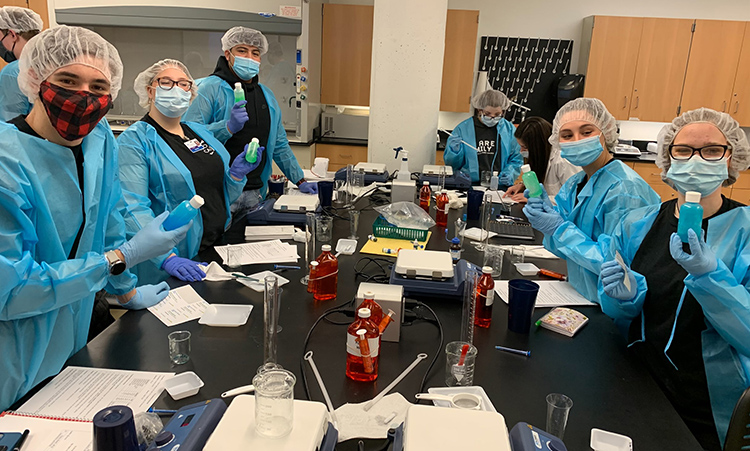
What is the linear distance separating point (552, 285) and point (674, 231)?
19.5 inches

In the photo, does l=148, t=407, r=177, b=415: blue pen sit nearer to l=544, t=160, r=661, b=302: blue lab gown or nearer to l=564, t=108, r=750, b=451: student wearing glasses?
l=564, t=108, r=750, b=451: student wearing glasses

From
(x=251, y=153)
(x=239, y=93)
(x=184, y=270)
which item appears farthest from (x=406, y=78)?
(x=184, y=270)

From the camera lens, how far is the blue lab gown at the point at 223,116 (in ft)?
10.5

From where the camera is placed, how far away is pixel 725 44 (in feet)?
17.5

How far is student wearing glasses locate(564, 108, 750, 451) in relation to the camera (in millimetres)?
1447

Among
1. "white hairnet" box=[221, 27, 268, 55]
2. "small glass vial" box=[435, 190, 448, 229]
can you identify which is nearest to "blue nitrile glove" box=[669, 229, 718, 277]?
"small glass vial" box=[435, 190, 448, 229]

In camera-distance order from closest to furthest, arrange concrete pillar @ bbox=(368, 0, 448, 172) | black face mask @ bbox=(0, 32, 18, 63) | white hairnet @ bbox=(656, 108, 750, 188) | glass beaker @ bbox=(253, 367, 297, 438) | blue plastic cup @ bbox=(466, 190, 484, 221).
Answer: glass beaker @ bbox=(253, 367, 297, 438)
white hairnet @ bbox=(656, 108, 750, 188)
blue plastic cup @ bbox=(466, 190, 484, 221)
black face mask @ bbox=(0, 32, 18, 63)
concrete pillar @ bbox=(368, 0, 448, 172)

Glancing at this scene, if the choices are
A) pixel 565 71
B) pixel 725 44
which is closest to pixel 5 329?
pixel 565 71

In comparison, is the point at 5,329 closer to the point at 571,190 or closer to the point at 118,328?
the point at 118,328

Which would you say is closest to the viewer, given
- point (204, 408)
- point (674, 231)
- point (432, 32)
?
point (204, 408)

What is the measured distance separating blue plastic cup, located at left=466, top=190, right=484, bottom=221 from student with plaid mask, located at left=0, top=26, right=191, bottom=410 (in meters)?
1.78

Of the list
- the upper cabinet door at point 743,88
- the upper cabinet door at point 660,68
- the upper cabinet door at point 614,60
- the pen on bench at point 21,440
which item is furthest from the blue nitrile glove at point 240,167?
the upper cabinet door at point 743,88

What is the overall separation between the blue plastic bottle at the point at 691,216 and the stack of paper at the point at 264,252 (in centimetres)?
144

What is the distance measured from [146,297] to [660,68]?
576 centimetres
